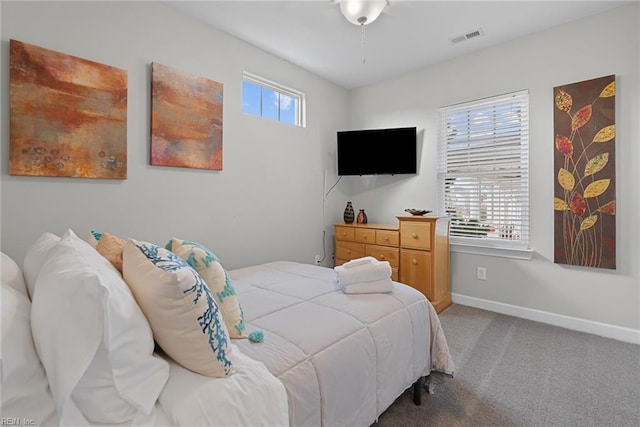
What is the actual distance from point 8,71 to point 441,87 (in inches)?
Result: 150

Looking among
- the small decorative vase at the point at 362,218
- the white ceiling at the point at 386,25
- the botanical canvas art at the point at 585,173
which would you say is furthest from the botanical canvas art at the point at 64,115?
the botanical canvas art at the point at 585,173

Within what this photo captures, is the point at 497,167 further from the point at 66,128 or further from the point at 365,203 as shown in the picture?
the point at 66,128

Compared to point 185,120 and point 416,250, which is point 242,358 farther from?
point 416,250

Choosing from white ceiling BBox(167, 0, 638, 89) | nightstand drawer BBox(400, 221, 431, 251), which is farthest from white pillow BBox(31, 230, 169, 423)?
nightstand drawer BBox(400, 221, 431, 251)

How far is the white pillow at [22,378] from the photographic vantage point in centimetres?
→ 72

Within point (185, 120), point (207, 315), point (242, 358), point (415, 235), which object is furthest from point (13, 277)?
point (415, 235)

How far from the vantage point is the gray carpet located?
168 centimetres

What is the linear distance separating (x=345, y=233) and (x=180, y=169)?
2.07 m

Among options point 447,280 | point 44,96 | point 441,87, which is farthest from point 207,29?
point 447,280

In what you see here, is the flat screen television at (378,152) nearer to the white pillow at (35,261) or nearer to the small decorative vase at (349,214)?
the small decorative vase at (349,214)

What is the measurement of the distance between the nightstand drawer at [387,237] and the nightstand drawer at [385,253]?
6 cm

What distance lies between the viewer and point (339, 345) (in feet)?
4.27

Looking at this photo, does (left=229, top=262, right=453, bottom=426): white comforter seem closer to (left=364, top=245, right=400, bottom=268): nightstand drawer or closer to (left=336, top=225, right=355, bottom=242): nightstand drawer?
(left=364, top=245, right=400, bottom=268): nightstand drawer

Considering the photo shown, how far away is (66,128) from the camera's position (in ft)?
6.72
